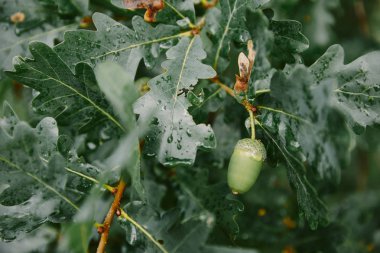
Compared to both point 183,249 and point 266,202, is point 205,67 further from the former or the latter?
point 266,202

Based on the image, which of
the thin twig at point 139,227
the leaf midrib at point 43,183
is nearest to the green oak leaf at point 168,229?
the thin twig at point 139,227

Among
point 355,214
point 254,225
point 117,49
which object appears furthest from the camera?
point 355,214

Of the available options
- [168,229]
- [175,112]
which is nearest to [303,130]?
[175,112]

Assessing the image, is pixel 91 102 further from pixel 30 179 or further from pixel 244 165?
pixel 244 165

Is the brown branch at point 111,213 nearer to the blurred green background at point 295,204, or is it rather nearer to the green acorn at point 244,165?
the green acorn at point 244,165

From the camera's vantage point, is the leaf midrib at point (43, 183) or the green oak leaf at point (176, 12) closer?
the leaf midrib at point (43, 183)

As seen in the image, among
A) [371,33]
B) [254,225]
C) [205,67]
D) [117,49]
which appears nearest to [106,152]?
[117,49]
